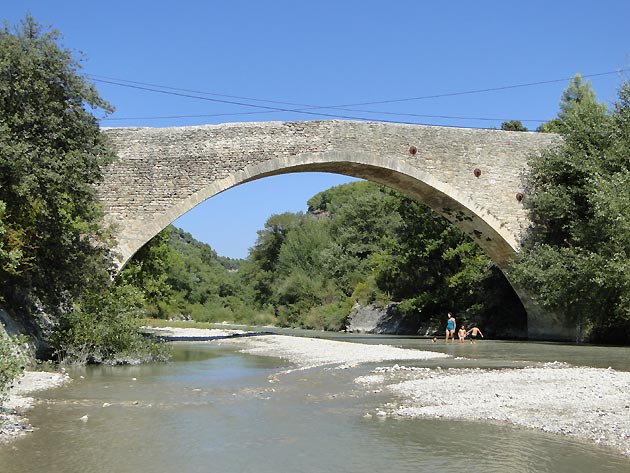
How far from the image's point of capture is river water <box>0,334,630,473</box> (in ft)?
16.4

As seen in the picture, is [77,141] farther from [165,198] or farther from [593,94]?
[593,94]

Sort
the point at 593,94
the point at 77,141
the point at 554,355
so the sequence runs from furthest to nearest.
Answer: the point at 593,94
the point at 554,355
the point at 77,141

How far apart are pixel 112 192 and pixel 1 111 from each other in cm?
561

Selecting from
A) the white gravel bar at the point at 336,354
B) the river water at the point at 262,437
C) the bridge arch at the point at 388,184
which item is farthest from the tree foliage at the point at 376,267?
the river water at the point at 262,437

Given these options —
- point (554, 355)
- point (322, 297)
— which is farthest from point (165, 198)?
point (322, 297)

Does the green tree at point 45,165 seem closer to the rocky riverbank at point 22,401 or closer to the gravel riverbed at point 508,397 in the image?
the rocky riverbank at point 22,401

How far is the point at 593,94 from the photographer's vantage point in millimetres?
35375

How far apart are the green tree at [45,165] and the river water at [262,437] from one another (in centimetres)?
369

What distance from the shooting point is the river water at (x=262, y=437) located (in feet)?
16.4

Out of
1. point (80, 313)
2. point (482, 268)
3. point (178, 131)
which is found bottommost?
point (80, 313)

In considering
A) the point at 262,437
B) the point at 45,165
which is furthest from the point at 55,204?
the point at 262,437

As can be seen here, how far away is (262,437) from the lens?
5867 millimetres

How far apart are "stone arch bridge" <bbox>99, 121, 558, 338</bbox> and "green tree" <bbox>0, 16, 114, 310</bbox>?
355cm

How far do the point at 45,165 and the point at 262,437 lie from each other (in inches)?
292
